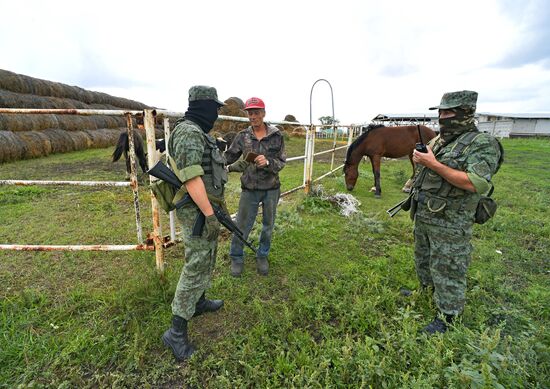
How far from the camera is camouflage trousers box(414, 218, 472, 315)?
86.9 inches

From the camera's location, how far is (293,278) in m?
3.10

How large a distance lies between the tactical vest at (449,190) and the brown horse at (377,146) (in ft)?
15.2

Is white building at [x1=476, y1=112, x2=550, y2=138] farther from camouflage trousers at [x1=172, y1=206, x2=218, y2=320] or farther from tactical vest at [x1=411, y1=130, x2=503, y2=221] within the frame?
camouflage trousers at [x1=172, y1=206, x2=218, y2=320]

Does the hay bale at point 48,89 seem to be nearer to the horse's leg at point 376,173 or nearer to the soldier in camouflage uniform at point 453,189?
the horse's leg at point 376,173

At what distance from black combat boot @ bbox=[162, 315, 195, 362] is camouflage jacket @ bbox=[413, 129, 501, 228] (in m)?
2.10

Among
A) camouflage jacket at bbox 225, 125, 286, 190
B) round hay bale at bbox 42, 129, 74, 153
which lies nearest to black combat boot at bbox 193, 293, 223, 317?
camouflage jacket at bbox 225, 125, 286, 190

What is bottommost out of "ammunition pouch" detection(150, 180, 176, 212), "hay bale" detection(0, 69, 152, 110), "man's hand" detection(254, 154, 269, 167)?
"ammunition pouch" detection(150, 180, 176, 212)

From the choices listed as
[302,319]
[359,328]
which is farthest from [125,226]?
[359,328]

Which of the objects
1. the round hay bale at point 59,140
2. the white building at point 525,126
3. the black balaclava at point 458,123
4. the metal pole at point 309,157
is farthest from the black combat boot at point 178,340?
the white building at point 525,126

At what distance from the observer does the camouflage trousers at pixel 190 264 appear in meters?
2.00

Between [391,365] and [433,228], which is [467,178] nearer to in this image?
[433,228]

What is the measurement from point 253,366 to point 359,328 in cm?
91

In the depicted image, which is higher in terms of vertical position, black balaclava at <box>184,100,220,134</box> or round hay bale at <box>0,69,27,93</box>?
round hay bale at <box>0,69,27,93</box>

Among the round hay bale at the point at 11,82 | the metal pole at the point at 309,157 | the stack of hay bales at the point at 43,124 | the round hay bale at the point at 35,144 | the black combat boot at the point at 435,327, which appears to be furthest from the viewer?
the round hay bale at the point at 11,82
